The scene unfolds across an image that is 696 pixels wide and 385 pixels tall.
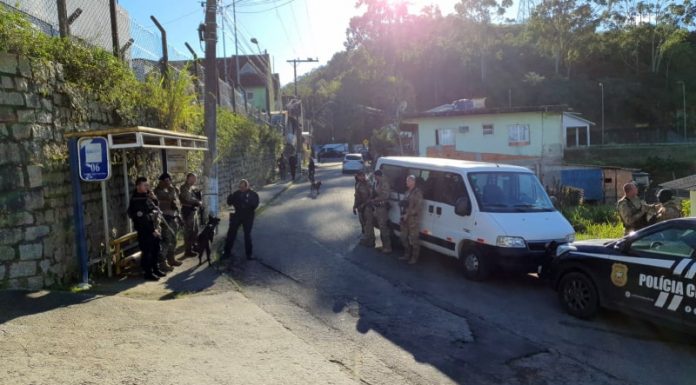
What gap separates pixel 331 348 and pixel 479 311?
2.51 metres

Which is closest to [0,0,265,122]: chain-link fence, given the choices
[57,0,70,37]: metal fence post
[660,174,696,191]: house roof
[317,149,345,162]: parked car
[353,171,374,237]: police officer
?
[57,0,70,37]: metal fence post

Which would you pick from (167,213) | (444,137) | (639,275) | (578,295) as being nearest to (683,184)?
(578,295)

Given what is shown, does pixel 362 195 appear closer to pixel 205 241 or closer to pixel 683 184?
pixel 205 241

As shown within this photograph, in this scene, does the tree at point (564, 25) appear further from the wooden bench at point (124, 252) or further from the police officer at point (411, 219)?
the wooden bench at point (124, 252)

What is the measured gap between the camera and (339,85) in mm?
79750

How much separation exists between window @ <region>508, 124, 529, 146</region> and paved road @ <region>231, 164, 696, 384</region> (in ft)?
70.4

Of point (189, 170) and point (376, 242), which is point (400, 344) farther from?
point (189, 170)

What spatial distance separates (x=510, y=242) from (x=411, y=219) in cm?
219

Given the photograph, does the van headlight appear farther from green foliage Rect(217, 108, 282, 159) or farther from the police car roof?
green foliage Rect(217, 108, 282, 159)

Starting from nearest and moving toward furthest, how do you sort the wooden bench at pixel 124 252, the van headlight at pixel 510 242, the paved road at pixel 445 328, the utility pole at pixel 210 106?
the paved road at pixel 445 328 → the wooden bench at pixel 124 252 → the van headlight at pixel 510 242 → the utility pole at pixel 210 106

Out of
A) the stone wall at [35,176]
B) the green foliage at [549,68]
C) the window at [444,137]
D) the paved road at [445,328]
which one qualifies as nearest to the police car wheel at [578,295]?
the paved road at [445,328]

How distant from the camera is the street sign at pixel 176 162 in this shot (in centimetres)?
1216

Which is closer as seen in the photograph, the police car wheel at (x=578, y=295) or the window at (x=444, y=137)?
the police car wheel at (x=578, y=295)

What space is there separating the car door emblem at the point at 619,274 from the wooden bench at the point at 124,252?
680cm
